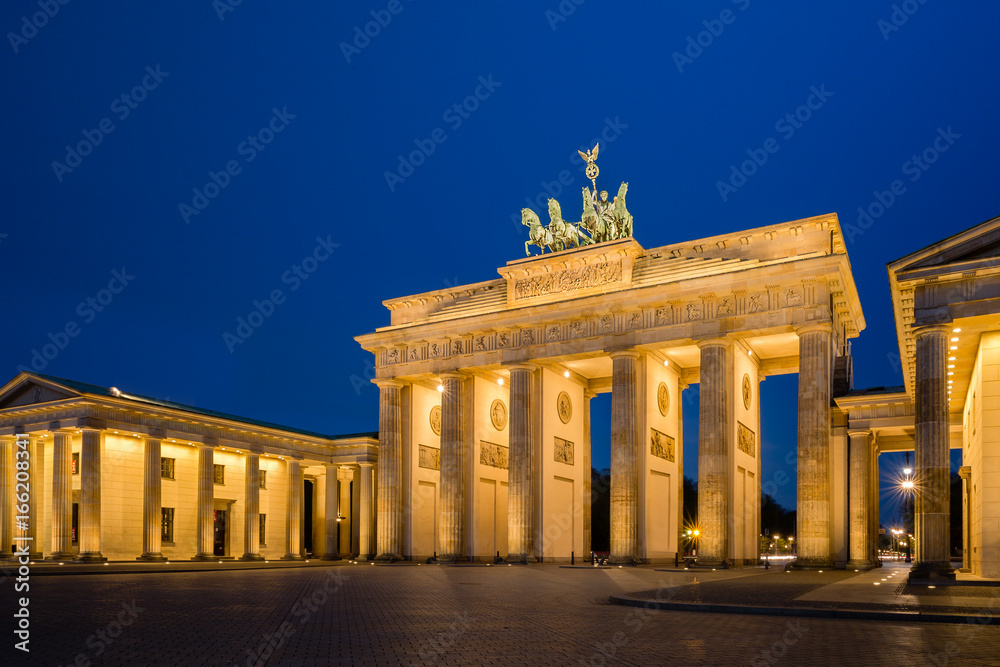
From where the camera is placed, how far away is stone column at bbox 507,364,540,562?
46.3 metres

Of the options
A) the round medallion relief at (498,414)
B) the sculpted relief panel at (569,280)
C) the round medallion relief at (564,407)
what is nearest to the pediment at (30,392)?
the round medallion relief at (498,414)

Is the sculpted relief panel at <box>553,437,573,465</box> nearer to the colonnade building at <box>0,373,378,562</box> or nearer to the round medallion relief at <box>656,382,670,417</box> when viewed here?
the round medallion relief at <box>656,382,670,417</box>

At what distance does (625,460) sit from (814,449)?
9564 millimetres

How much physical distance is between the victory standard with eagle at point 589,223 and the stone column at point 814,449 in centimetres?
1332

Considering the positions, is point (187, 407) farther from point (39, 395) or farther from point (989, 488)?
point (989, 488)

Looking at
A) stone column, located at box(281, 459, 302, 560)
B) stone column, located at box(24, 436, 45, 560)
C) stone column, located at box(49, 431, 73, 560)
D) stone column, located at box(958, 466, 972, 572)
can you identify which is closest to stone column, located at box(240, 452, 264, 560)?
stone column, located at box(281, 459, 302, 560)

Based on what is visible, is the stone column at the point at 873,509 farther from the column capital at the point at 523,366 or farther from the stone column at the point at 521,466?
the column capital at the point at 523,366

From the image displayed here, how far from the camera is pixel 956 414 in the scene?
3816cm

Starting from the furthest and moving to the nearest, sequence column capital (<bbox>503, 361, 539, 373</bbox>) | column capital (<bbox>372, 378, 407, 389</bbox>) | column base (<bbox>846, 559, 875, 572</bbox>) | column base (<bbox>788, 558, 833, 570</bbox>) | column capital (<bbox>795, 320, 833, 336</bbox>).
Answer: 1. column capital (<bbox>372, 378, 407, 389</bbox>)
2. column capital (<bbox>503, 361, 539, 373</bbox>)
3. column base (<bbox>846, 559, 875, 572</bbox>)
4. column capital (<bbox>795, 320, 833, 336</bbox>)
5. column base (<bbox>788, 558, 833, 570</bbox>)

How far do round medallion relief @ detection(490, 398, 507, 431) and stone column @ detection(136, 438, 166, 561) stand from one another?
20.2 meters

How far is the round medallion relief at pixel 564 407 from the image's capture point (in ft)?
167

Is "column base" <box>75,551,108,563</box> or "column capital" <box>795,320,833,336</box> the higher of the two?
"column capital" <box>795,320,833,336</box>

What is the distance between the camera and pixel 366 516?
5862 centimetres

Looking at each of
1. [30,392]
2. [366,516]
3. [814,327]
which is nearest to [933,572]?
[814,327]
